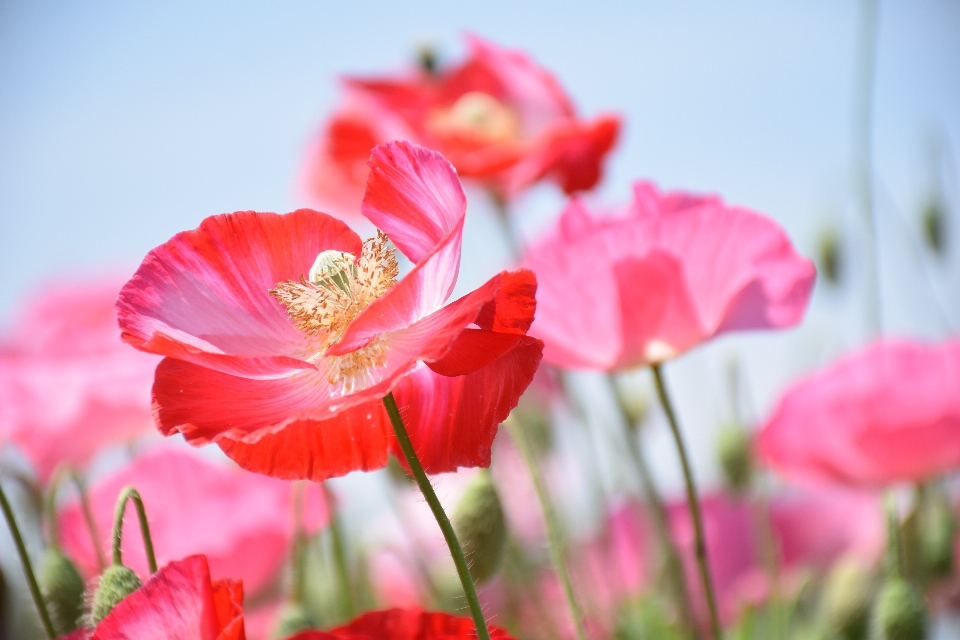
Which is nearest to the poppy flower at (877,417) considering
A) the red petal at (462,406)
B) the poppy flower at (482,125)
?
the poppy flower at (482,125)

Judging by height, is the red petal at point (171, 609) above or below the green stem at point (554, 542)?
above

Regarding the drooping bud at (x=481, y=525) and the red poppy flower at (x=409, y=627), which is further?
the drooping bud at (x=481, y=525)

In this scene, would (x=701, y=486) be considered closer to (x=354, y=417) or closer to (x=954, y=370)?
(x=954, y=370)

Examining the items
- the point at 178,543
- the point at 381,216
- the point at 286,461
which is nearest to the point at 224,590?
the point at 286,461

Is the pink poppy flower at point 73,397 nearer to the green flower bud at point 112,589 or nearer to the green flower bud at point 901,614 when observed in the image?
the green flower bud at point 112,589

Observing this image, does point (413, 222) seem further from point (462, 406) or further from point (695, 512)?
point (695, 512)

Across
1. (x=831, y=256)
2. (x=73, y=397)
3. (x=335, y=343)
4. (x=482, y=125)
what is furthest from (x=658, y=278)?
(x=831, y=256)

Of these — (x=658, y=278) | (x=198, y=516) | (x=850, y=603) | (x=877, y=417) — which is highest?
(x=658, y=278)
